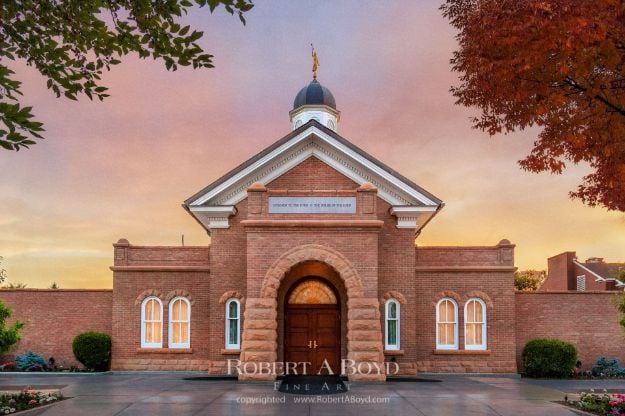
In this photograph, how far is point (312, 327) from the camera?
73.8ft

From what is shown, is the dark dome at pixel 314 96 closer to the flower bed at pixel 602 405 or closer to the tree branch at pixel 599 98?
the flower bed at pixel 602 405

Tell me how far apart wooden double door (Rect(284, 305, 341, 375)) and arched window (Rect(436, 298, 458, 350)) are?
396 cm

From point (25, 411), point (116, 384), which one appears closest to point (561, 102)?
point (25, 411)

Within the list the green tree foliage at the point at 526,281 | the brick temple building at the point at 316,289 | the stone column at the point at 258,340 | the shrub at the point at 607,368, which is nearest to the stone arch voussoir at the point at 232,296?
the brick temple building at the point at 316,289

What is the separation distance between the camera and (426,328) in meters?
23.2

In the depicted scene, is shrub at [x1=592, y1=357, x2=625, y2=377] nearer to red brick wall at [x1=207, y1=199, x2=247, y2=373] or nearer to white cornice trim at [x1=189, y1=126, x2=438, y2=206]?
white cornice trim at [x1=189, y1=126, x2=438, y2=206]

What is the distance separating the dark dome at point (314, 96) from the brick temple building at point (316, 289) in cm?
1392

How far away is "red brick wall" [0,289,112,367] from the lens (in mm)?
24672

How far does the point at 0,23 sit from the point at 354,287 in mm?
13981

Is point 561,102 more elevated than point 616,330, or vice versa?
point 561,102

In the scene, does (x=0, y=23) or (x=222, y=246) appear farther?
(x=222, y=246)

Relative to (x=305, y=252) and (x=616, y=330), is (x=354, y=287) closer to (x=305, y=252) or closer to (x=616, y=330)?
(x=305, y=252)

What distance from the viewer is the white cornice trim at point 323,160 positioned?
22609 mm

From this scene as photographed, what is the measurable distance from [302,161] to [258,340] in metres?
7.00
